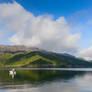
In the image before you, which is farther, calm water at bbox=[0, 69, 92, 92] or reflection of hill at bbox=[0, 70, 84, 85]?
reflection of hill at bbox=[0, 70, 84, 85]

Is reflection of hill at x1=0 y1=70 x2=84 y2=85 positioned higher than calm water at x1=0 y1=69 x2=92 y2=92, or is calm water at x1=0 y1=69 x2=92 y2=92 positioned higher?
reflection of hill at x1=0 y1=70 x2=84 y2=85

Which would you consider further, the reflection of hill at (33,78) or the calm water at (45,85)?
the reflection of hill at (33,78)

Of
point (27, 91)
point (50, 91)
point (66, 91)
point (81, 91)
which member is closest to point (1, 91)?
point (27, 91)

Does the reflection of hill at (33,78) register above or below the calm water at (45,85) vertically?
above

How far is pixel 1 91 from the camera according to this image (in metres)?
50.9

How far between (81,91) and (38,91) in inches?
504

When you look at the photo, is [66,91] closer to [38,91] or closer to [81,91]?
[81,91]

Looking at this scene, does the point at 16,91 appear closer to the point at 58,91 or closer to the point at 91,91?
the point at 58,91

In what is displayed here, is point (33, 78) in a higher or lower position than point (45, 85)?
higher

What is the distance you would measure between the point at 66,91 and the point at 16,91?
14.5 metres

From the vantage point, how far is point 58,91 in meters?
50.4

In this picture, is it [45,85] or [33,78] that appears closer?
[45,85]

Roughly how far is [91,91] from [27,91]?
1896cm

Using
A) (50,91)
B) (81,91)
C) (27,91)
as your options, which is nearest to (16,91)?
(27,91)
